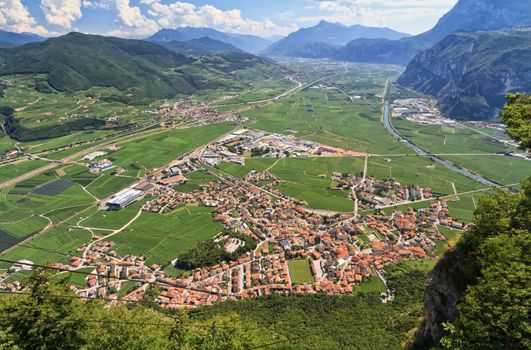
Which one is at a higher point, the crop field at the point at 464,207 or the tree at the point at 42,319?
the tree at the point at 42,319

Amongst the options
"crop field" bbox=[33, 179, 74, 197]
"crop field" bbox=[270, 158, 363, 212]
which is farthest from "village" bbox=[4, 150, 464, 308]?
"crop field" bbox=[33, 179, 74, 197]

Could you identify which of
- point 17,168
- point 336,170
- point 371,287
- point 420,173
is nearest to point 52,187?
point 17,168

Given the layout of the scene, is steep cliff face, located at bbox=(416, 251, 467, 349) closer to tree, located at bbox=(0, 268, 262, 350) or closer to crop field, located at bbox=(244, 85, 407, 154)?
tree, located at bbox=(0, 268, 262, 350)

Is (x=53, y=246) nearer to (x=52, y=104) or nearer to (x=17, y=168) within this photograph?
(x=17, y=168)

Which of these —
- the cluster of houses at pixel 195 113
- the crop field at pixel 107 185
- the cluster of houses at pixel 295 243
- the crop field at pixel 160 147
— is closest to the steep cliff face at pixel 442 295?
the cluster of houses at pixel 295 243

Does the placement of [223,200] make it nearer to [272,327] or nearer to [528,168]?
[272,327]

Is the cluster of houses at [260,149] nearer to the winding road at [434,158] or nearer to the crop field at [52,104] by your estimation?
the winding road at [434,158]
